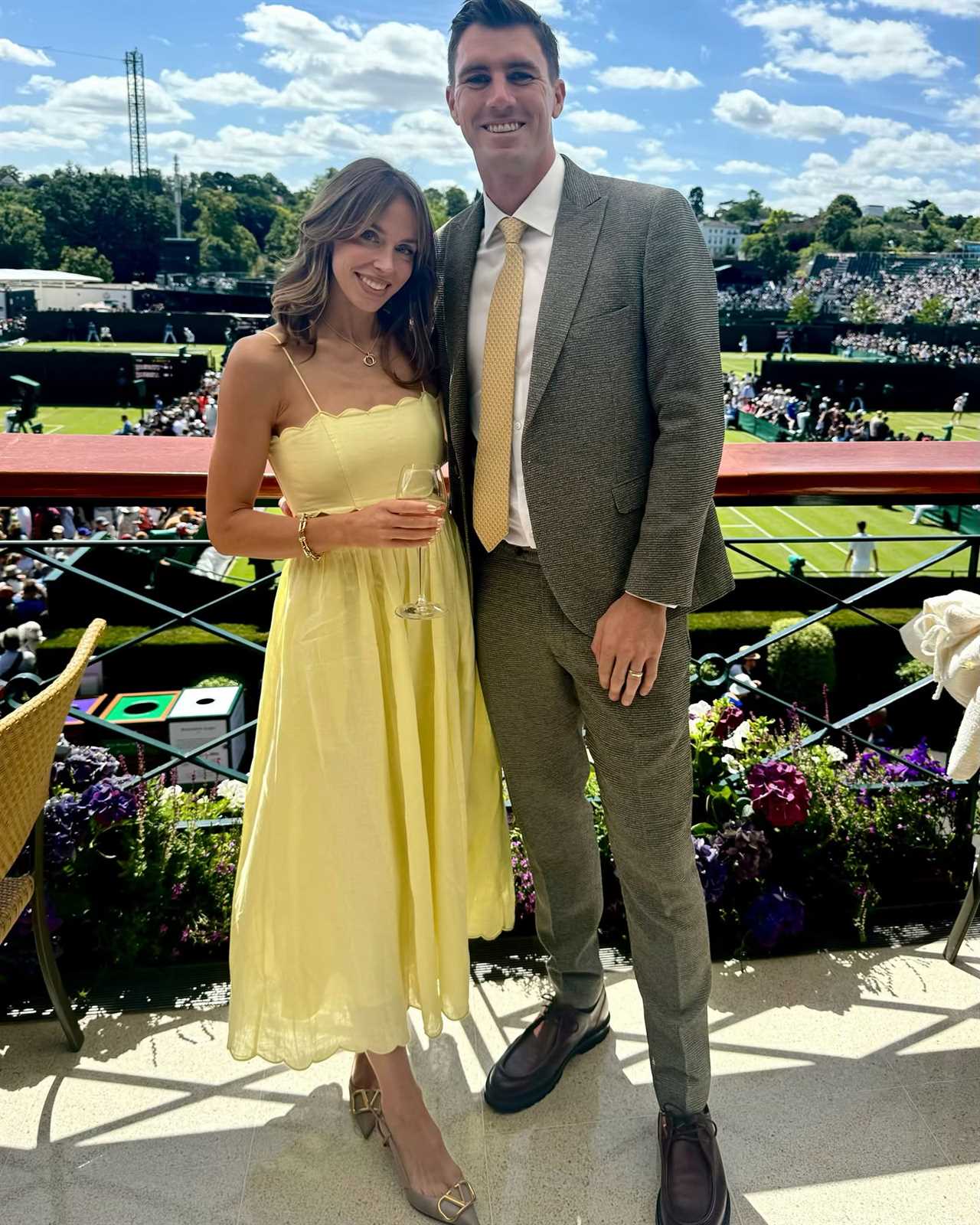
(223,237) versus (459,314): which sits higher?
(223,237)

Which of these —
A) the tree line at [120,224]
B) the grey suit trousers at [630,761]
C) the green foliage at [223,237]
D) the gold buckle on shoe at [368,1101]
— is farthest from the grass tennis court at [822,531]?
the green foliage at [223,237]

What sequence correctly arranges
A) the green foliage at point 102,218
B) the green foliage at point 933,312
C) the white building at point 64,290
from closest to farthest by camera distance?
the white building at point 64,290
the green foliage at point 933,312
the green foliage at point 102,218

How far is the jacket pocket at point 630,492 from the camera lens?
1720 millimetres

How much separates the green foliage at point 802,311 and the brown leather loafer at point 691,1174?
10414 cm

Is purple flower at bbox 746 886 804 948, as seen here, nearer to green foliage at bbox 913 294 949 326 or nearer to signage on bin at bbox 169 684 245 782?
signage on bin at bbox 169 684 245 782

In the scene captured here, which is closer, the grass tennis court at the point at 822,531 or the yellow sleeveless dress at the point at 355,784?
the yellow sleeveless dress at the point at 355,784

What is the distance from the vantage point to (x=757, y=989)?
2.46 meters

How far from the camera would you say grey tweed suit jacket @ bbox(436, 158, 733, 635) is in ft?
5.30

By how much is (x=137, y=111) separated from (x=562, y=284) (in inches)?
6234

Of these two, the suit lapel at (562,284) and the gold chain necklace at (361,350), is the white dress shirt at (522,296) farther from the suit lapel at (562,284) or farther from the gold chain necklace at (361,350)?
the gold chain necklace at (361,350)

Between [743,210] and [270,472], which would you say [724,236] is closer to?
[743,210]

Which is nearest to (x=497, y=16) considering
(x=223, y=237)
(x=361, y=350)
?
(x=361, y=350)

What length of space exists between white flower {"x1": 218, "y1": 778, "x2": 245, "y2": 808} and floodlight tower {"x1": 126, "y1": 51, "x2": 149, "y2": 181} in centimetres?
14121

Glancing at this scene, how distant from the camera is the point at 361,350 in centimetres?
188
